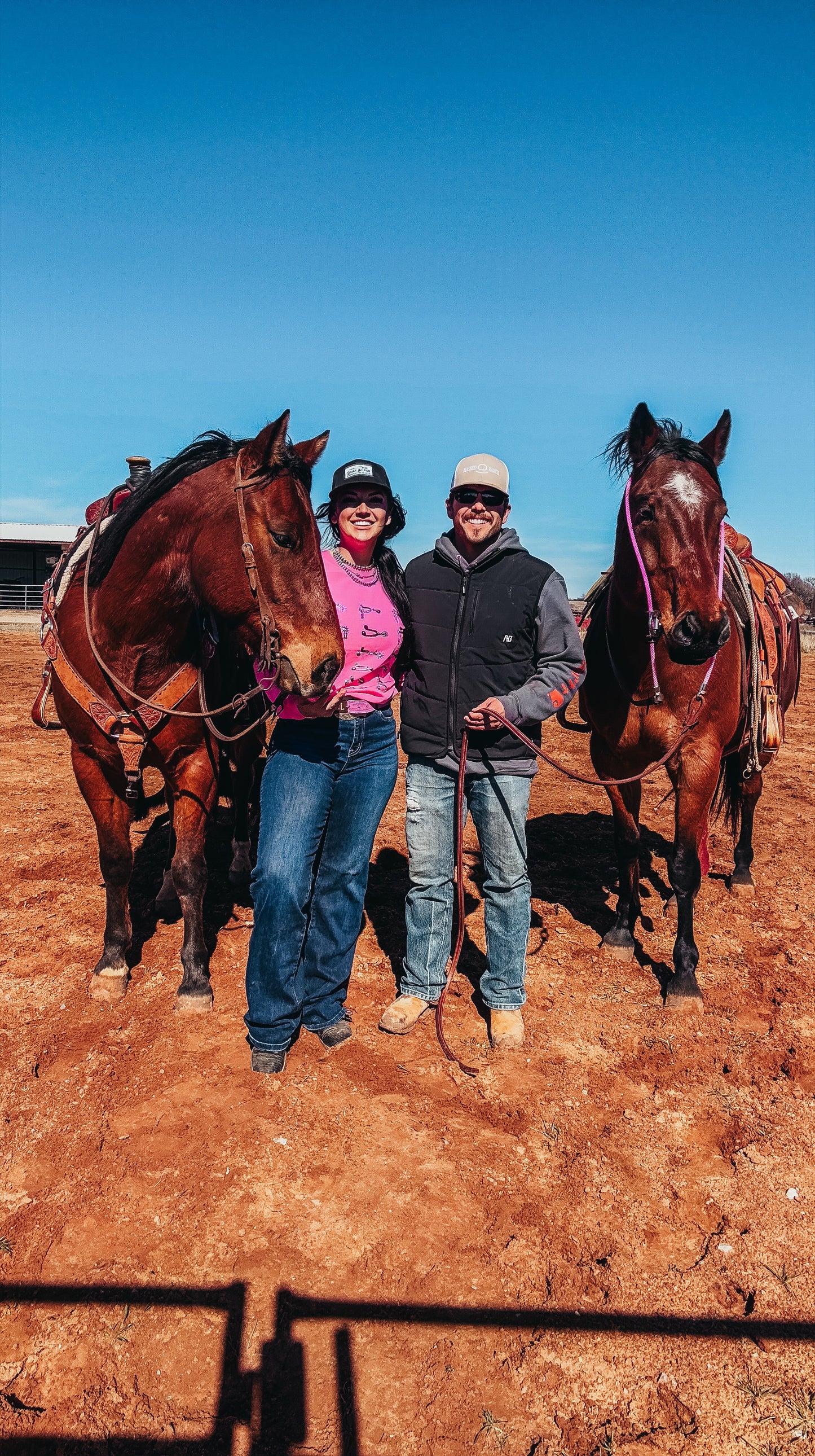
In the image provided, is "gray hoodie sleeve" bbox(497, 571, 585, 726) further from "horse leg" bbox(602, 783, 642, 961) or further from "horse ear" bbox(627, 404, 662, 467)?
"horse leg" bbox(602, 783, 642, 961)

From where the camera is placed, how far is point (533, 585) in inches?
125

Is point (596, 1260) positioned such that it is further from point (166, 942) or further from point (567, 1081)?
point (166, 942)

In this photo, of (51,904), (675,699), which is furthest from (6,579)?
(675,699)

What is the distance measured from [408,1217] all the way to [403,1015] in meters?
1.04

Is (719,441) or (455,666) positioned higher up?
(719,441)

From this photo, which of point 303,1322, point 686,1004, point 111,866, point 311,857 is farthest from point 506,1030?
point 111,866

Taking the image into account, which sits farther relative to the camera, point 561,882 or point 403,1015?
point 561,882

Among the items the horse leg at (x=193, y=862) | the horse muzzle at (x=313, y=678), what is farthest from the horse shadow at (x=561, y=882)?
the horse muzzle at (x=313, y=678)

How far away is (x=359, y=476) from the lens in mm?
2943

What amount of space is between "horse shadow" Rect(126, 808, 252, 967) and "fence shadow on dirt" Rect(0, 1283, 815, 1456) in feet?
6.15

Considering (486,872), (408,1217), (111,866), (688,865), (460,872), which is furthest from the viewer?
(688,865)

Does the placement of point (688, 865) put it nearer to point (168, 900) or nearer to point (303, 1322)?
point (303, 1322)

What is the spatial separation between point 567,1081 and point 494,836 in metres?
1.01

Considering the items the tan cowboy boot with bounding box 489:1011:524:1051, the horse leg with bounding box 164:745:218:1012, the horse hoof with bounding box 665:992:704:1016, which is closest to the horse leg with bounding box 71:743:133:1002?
the horse leg with bounding box 164:745:218:1012
